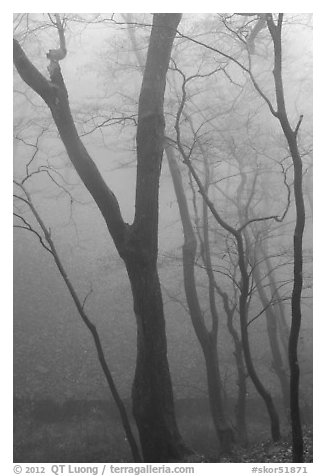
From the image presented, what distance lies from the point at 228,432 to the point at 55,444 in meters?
2.08

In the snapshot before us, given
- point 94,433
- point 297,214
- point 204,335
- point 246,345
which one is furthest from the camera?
point 94,433

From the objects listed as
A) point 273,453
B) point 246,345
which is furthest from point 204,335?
point 273,453

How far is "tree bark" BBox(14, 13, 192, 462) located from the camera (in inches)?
116

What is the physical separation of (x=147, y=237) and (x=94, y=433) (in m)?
3.59

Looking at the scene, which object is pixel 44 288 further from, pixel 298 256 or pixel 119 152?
pixel 298 256

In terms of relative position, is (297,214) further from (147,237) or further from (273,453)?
(273,453)

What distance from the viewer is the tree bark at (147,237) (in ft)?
9.71

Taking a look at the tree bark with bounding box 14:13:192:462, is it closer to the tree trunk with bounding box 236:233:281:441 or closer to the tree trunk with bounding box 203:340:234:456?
the tree trunk with bounding box 236:233:281:441

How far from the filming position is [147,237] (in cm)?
299

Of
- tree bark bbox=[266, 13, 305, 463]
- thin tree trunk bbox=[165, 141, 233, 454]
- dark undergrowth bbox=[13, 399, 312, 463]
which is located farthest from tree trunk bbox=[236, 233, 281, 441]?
thin tree trunk bbox=[165, 141, 233, 454]

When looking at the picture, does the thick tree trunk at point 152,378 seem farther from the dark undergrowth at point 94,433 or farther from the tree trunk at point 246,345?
the tree trunk at point 246,345

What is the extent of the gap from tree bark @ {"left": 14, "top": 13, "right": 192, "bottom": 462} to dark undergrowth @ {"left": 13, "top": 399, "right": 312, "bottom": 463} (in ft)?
2.53

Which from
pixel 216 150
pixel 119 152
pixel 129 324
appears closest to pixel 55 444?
pixel 129 324

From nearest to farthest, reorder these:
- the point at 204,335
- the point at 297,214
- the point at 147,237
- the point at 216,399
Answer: the point at 297,214 → the point at 147,237 → the point at 204,335 → the point at 216,399
